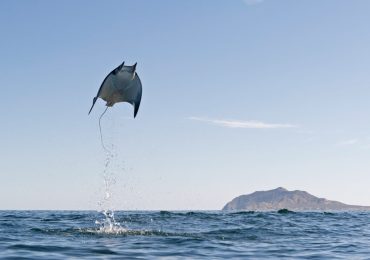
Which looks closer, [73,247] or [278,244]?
[73,247]

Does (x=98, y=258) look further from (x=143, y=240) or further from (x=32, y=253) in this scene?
(x=143, y=240)

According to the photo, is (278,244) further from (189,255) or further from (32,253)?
(32,253)

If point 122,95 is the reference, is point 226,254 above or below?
below

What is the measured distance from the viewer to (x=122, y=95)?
2242 cm

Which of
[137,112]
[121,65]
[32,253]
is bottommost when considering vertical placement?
[32,253]

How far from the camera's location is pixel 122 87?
22031 mm

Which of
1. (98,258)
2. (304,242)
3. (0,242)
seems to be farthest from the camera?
(304,242)

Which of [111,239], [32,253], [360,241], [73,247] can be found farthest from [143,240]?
[360,241]

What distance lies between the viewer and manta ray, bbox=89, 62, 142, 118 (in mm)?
21531

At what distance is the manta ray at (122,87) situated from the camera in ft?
70.6

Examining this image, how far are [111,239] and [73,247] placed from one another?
115 inches

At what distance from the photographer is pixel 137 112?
74.9 ft

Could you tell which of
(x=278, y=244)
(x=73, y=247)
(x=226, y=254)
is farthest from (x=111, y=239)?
(x=278, y=244)

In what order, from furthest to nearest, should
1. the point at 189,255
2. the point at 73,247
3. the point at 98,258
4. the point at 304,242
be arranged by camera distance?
the point at 304,242 → the point at 73,247 → the point at 189,255 → the point at 98,258
